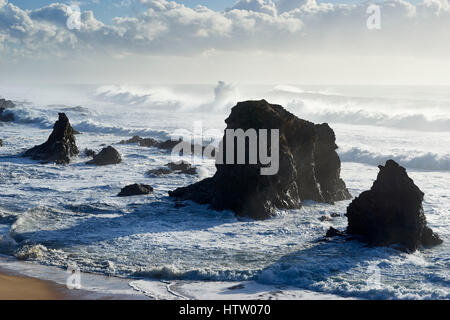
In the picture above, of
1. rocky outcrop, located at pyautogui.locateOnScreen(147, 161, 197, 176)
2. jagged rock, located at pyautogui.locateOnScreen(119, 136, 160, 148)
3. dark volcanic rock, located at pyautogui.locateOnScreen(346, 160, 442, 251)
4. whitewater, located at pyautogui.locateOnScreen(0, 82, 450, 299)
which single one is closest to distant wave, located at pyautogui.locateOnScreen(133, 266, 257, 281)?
whitewater, located at pyautogui.locateOnScreen(0, 82, 450, 299)

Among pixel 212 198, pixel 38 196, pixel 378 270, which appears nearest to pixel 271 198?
pixel 212 198

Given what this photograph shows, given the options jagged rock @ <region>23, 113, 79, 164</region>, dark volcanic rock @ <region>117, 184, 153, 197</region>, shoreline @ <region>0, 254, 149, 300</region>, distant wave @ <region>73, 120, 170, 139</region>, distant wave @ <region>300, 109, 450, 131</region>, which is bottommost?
shoreline @ <region>0, 254, 149, 300</region>

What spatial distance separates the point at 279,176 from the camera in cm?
2539

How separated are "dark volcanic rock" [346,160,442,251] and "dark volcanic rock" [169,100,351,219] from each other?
15.6 feet

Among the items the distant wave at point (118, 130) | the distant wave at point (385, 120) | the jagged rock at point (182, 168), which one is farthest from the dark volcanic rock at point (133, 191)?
the distant wave at point (385, 120)

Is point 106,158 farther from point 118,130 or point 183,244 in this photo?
point 118,130

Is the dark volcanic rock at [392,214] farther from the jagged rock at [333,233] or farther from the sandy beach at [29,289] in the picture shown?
the sandy beach at [29,289]

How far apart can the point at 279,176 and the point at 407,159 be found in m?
22.2

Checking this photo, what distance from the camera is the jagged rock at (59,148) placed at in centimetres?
3862

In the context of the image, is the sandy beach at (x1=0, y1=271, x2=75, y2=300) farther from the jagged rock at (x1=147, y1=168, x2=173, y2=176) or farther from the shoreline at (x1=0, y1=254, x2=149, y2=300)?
the jagged rock at (x1=147, y1=168, x2=173, y2=176)

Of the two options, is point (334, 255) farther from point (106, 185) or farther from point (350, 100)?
point (350, 100)

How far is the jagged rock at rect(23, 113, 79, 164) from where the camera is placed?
1521 inches

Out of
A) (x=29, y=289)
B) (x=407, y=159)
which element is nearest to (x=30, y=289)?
(x=29, y=289)
